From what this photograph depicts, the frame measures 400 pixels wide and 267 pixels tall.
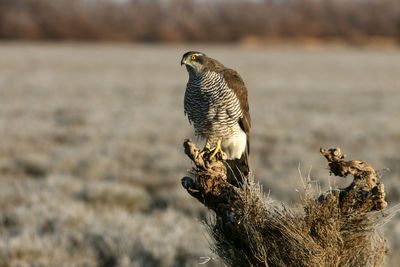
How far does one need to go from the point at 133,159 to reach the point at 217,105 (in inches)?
265

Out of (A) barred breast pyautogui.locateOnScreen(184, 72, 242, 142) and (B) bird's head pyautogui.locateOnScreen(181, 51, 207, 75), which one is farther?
(A) barred breast pyautogui.locateOnScreen(184, 72, 242, 142)

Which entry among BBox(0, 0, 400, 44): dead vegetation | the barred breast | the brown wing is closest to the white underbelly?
the barred breast

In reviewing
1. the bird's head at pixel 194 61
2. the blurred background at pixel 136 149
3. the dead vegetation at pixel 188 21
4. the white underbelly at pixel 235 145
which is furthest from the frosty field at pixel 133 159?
the dead vegetation at pixel 188 21

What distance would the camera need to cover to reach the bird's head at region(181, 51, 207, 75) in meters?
2.62

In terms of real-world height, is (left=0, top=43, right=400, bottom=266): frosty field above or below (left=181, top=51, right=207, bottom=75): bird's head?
below

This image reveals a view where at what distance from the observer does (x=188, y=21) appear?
263 ft

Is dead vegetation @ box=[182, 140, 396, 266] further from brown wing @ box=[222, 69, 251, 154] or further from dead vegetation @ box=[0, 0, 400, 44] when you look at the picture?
dead vegetation @ box=[0, 0, 400, 44]

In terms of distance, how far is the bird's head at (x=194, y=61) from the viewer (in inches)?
103

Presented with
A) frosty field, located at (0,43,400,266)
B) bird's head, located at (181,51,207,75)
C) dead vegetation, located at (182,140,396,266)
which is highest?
bird's head, located at (181,51,207,75)

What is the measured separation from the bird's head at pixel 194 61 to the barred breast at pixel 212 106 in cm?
6

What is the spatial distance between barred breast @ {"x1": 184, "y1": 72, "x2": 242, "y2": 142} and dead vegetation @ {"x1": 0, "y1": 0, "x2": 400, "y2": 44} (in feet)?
239

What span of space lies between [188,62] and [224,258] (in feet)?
3.85

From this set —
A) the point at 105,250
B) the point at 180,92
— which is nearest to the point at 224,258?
the point at 105,250

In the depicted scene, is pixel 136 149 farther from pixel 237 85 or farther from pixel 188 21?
pixel 188 21
